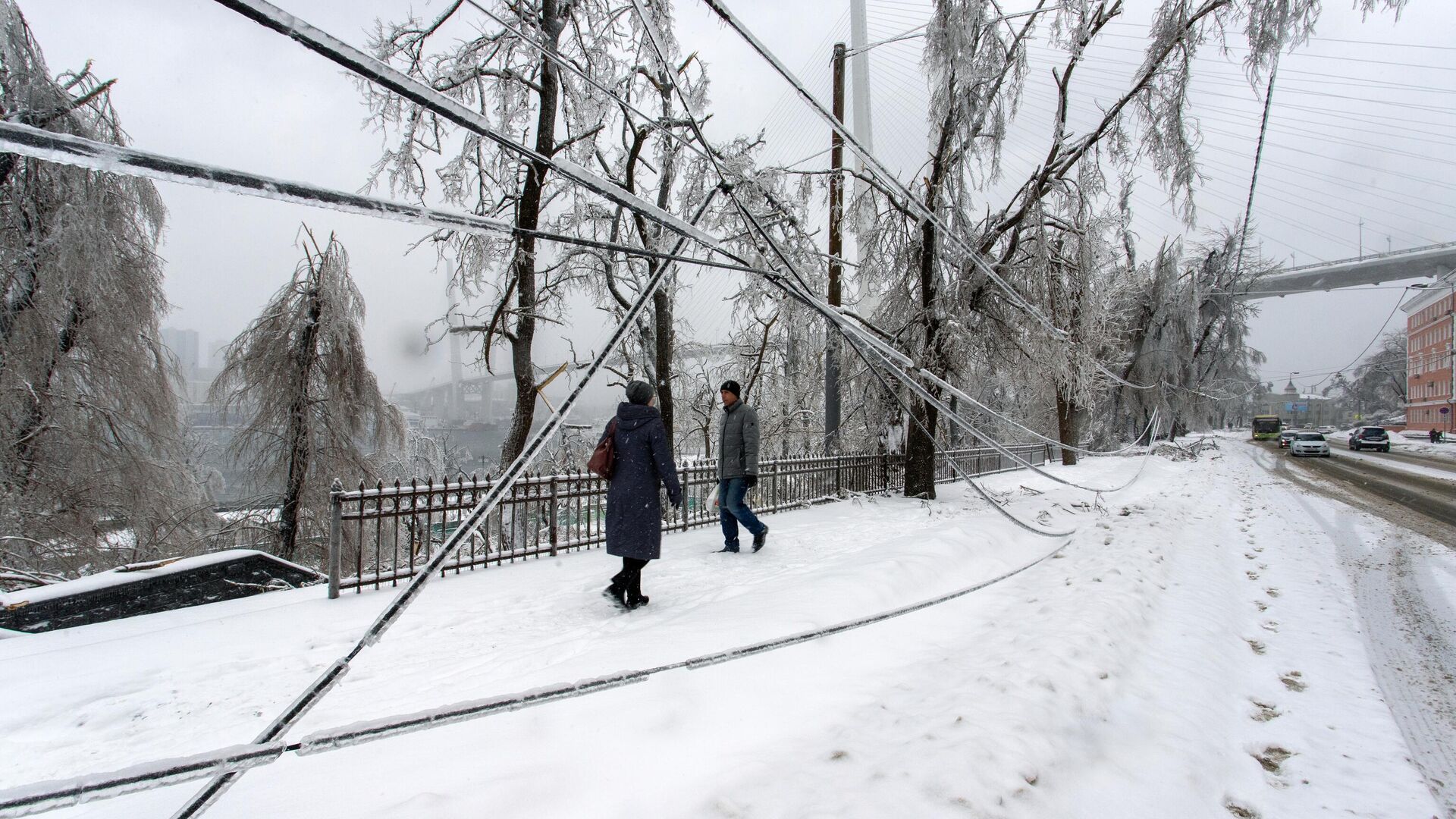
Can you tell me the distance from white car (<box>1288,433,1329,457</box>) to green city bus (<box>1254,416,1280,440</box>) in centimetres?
2322

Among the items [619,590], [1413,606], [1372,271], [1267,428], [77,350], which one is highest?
[1372,271]

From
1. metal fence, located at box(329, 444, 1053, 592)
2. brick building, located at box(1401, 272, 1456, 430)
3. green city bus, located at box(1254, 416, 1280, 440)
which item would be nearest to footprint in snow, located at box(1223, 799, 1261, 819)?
metal fence, located at box(329, 444, 1053, 592)

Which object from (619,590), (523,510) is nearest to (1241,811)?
(619,590)

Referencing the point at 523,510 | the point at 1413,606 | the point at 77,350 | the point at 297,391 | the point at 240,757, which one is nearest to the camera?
the point at 240,757

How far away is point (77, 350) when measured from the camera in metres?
8.56

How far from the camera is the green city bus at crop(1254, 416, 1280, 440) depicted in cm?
4441

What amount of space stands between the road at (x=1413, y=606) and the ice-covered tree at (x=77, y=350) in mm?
12883

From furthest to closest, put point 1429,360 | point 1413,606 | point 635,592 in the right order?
1. point 1429,360
2. point 1413,606
3. point 635,592

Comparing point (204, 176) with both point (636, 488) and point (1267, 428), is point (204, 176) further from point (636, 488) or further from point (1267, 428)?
point (1267, 428)

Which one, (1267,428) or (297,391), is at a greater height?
(297,391)

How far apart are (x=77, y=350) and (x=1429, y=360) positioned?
265 ft

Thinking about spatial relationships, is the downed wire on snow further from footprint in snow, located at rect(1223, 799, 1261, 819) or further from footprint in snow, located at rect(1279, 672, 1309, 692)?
footprint in snow, located at rect(1279, 672, 1309, 692)

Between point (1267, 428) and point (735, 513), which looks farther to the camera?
point (1267, 428)

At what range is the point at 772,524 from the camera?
27.8 ft
